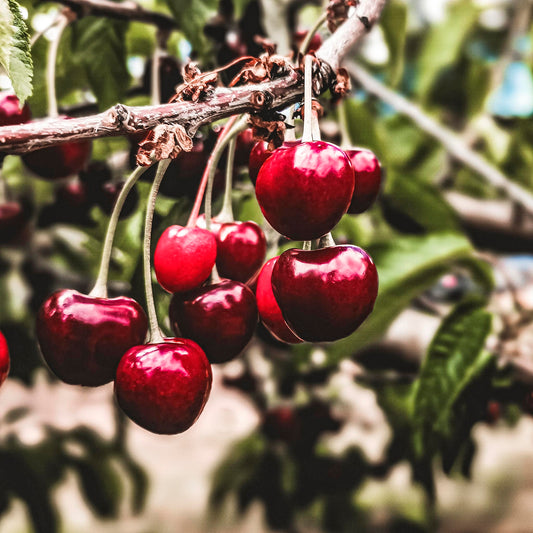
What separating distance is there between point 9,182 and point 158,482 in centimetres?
487

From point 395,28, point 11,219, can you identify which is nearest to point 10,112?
point 11,219

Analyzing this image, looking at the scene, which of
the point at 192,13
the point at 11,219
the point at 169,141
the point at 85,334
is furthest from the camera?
the point at 11,219

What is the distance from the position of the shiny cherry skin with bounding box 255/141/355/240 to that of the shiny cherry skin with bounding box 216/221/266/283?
24 centimetres

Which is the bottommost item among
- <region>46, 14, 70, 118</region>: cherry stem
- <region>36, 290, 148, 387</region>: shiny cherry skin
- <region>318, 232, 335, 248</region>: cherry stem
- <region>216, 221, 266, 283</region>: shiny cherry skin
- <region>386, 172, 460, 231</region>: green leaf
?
<region>36, 290, 148, 387</region>: shiny cherry skin

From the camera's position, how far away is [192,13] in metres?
1.08

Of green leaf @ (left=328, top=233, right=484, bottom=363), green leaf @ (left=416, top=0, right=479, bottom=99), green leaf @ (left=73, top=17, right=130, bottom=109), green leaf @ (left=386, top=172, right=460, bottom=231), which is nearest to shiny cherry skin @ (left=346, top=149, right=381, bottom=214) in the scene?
green leaf @ (left=328, top=233, right=484, bottom=363)

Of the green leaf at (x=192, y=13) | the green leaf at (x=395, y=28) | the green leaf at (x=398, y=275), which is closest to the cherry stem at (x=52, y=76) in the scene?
the green leaf at (x=192, y=13)

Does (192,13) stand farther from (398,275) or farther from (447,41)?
(447,41)

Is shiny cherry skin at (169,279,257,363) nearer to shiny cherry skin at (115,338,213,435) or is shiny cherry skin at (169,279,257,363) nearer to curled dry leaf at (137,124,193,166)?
shiny cherry skin at (115,338,213,435)

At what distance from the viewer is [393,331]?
1.66 m

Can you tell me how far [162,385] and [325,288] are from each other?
192 mm

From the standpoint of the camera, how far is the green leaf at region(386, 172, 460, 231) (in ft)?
4.96

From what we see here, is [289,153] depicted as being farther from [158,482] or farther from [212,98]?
[158,482]

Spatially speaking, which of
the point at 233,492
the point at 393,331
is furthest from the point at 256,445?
the point at 393,331
